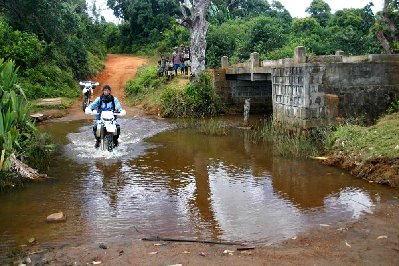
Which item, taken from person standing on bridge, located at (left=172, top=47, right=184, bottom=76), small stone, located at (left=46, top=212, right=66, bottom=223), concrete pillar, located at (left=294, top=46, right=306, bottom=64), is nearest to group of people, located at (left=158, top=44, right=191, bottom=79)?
person standing on bridge, located at (left=172, top=47, right=184, bottom=76)

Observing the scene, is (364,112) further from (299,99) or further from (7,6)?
(7,6)

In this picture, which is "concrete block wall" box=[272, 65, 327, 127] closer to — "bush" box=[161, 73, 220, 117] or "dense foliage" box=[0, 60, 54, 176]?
"bush" box=[161, 73, 220, 117]

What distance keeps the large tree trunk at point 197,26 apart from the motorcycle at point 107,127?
36.7ft

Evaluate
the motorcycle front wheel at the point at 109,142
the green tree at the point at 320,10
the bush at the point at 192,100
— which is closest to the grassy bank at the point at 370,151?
the motorcycle front wheel at the point at 109,142

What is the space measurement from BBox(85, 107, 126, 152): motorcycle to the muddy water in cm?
32

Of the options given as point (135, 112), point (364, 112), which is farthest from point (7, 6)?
point (364, 112)

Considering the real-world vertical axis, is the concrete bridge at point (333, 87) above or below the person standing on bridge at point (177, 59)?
below

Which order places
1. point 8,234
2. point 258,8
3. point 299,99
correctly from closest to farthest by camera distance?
point 8,234 → point 299,99 → point 258,8

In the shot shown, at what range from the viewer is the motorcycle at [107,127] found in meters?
10.9

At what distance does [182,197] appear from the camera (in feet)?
25.6

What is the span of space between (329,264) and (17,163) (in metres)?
5.86

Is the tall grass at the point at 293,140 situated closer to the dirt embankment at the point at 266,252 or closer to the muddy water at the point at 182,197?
the muddy water at the point at 182,197

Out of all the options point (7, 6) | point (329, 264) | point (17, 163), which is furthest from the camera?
point (7, 6)

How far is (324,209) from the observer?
7.10 m
